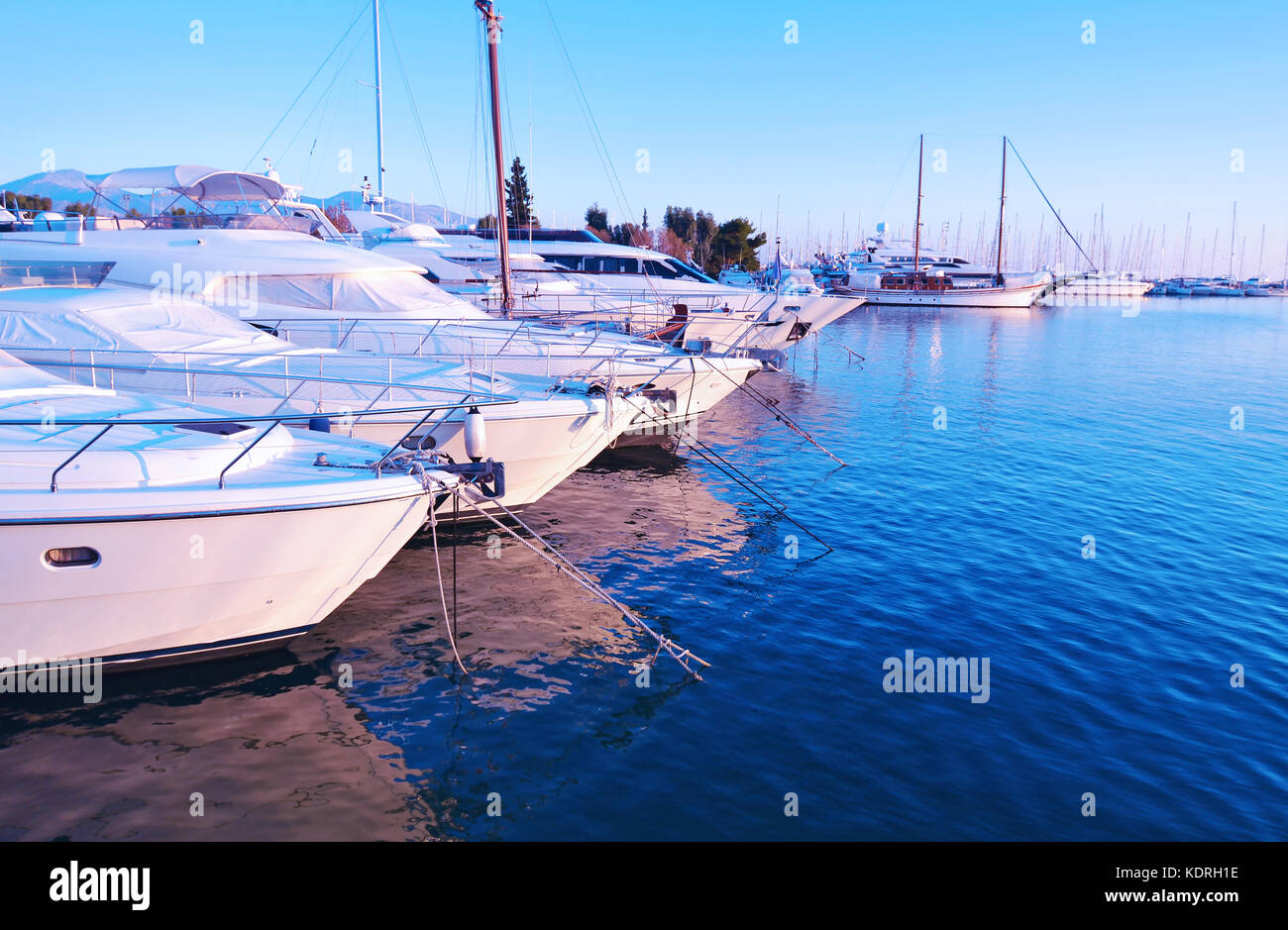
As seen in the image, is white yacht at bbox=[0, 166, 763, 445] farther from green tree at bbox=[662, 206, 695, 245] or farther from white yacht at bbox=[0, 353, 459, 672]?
green tree at bbox=[662, 206, 695, 245]

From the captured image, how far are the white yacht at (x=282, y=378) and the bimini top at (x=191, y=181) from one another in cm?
569

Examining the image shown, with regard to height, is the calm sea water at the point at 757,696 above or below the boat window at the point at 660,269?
below

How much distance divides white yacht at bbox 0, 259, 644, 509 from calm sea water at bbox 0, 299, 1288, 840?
5.28 feet

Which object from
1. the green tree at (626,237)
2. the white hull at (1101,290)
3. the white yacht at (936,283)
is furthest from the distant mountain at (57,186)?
the white hull at (1101,290)

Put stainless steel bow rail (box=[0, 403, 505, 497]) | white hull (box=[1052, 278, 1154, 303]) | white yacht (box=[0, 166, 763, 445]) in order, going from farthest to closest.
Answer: white hull (box=[1052, 278, 1154, 303]), white yacht (box=[0, 166, 763, 445]), stainless steel bow rail (box=[0, 403, 505, 497])

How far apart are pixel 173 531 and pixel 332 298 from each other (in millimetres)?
10042

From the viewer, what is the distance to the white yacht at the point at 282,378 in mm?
10805

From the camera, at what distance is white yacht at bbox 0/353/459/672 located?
6738 millimetres

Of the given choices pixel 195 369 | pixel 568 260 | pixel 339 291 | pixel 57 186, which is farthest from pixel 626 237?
pixel 195 369

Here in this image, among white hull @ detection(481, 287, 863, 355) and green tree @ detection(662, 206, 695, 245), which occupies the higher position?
green tree @ detection(662, 206, 695, 245)

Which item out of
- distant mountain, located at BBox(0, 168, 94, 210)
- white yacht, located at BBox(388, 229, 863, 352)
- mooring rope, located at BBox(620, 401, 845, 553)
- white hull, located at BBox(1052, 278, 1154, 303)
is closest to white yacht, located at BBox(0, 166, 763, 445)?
mooring rope, located at BBox(620, 401, 845, 553)

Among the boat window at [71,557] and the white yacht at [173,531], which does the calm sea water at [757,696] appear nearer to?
the white yacht at [173,531]

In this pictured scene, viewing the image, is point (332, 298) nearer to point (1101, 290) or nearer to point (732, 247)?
point (732, 247)
